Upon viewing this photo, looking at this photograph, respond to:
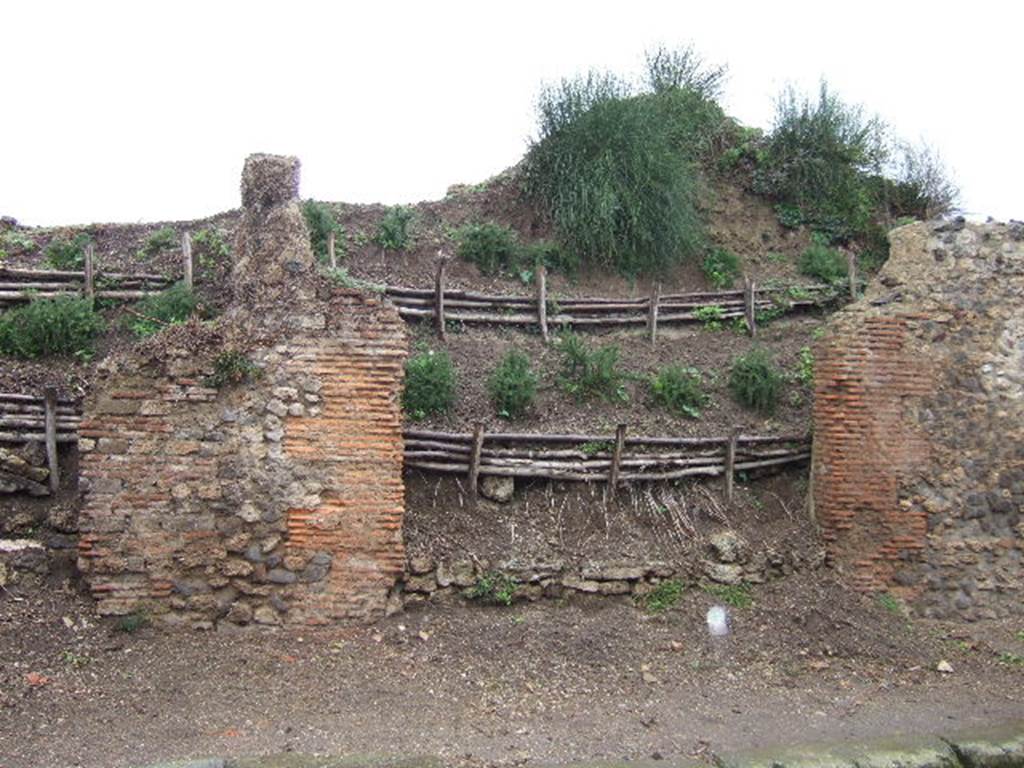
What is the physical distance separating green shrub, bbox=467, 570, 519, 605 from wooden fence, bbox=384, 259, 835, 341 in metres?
3.42

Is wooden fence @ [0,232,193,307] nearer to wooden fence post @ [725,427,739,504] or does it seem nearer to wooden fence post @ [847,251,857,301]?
wooden fence post @ [725,427,739,504]

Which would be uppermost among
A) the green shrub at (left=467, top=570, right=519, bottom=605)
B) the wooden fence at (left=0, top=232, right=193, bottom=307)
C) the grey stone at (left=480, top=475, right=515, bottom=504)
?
the wooden fence at (left=0, top=232, right=193, bottom=307)

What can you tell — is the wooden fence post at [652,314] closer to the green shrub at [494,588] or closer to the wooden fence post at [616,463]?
the wooden fence post at [616,463]

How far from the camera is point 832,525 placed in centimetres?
958

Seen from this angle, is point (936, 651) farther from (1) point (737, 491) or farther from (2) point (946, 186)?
(2) point (946, 186)

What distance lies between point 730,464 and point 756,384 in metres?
1.36

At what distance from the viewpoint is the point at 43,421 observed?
8.96m

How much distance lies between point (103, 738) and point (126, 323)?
540cm

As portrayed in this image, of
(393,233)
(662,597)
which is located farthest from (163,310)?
(662,597)

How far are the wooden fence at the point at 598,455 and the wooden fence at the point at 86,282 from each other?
388cm

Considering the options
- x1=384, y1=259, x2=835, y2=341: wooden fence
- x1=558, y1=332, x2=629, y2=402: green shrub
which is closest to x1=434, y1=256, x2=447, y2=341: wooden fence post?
x1=384, y1=259, x2=835, y2=341: wooden fence

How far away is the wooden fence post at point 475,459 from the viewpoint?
9.25 meters

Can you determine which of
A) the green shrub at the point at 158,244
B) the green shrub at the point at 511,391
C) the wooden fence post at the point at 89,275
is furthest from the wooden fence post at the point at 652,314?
the wooden fence post at the point at 89,275

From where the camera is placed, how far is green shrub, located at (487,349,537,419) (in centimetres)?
1024
